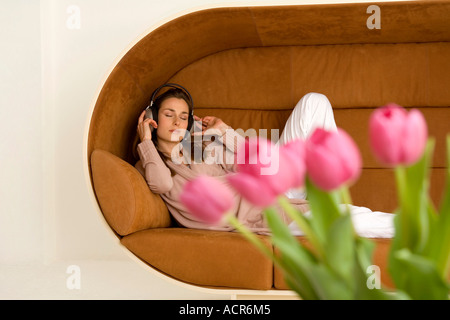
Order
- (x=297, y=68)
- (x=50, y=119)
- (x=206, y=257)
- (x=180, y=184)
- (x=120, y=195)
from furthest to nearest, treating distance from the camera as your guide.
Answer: (x=50, y=119) → (x=297, y=68) → (x=180, y=184) → (x=120, y=195) → (x=206, y=257)

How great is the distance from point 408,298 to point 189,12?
6.10 ft

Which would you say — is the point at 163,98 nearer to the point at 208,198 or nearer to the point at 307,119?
the point at 307,119

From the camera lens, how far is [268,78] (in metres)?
2.49

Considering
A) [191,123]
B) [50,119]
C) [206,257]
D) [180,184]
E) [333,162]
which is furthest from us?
[50,119]

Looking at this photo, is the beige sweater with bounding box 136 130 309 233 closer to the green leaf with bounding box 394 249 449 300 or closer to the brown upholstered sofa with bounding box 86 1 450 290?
the brown upholstered sofa with bounding box 86 1 450 290

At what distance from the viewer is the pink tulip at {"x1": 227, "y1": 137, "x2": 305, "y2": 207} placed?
363 mm

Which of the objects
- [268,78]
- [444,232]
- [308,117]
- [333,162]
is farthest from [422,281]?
[268,78]

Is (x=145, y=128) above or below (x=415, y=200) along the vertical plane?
above

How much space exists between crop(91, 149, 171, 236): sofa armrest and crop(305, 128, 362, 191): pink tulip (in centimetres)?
149

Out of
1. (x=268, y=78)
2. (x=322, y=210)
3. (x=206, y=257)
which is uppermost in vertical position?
(x=268, y=78)

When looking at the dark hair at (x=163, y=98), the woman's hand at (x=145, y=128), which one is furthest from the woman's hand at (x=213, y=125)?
the woman's hand at (x=145, y=128)

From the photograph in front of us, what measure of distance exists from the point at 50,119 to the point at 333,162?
2.49 m

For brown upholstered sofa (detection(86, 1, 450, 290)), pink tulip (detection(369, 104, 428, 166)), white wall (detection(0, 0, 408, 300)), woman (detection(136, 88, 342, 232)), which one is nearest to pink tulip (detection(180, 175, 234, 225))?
pink tulip (detection(369, 104, 428, 166))

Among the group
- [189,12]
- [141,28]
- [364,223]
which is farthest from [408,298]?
[141,28]
